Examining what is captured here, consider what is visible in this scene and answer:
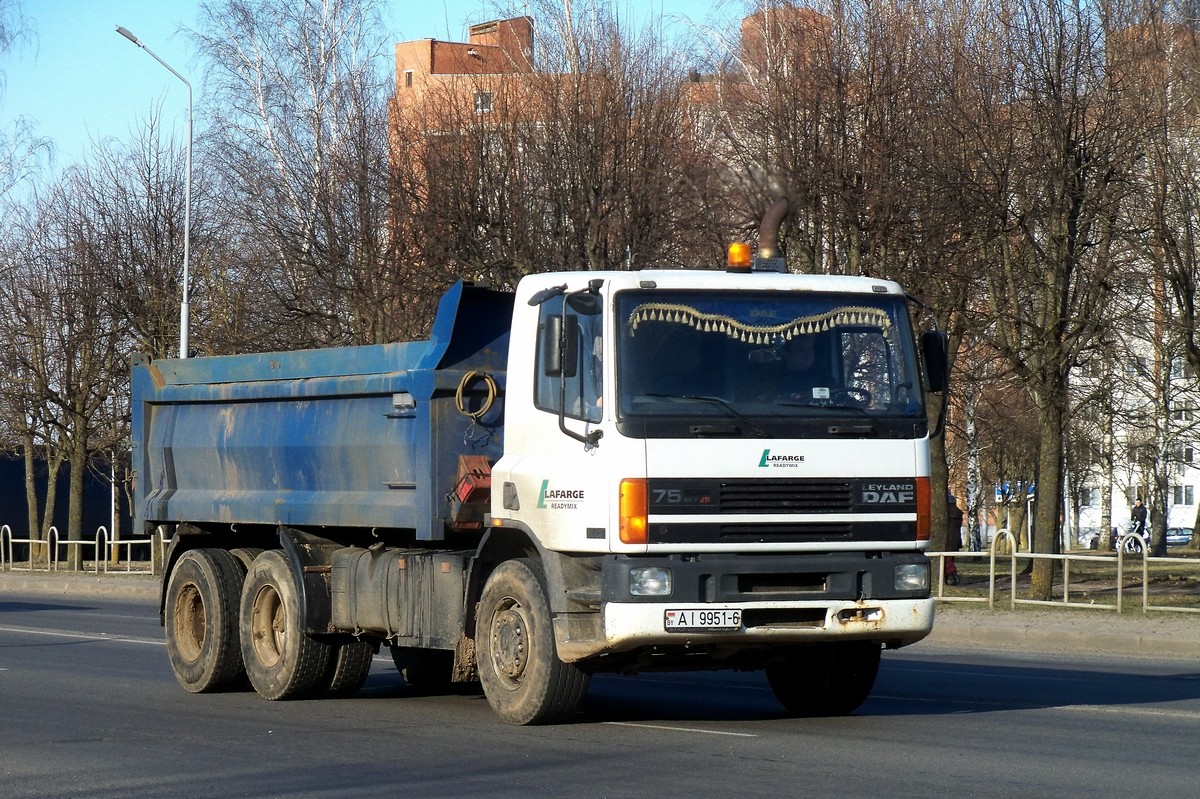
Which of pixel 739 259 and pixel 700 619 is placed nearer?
pixel 700 619

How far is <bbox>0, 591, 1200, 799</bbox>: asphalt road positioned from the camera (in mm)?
7965

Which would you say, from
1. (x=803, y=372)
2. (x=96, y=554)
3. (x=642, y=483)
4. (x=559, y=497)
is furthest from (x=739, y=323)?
(x=96, y=554)

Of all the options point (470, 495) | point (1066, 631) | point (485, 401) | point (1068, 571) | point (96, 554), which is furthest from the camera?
point (96, 554)

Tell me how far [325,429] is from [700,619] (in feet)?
12.5

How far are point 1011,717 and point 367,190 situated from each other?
22.7 metres

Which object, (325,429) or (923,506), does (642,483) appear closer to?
(923,506)

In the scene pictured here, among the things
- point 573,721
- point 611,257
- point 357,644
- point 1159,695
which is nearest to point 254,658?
point 357,644

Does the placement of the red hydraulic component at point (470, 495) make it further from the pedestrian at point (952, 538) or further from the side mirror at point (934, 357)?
the pedestrian at point (952, 538)

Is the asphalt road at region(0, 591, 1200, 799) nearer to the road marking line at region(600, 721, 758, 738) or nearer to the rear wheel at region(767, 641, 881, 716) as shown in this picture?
the road marking line at region(600, 721, 758, 738)

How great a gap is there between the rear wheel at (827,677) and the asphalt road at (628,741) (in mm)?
192

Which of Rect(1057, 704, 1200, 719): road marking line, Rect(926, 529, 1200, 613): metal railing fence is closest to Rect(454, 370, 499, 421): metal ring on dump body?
Rect(1057, 704, 1200, 719): road marking line

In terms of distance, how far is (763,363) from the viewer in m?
9.65

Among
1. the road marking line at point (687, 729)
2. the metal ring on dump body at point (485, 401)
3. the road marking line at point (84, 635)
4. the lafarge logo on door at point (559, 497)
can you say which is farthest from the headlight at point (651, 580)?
the road marking line at point (84, 635)

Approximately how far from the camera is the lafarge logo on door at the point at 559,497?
9398mm
